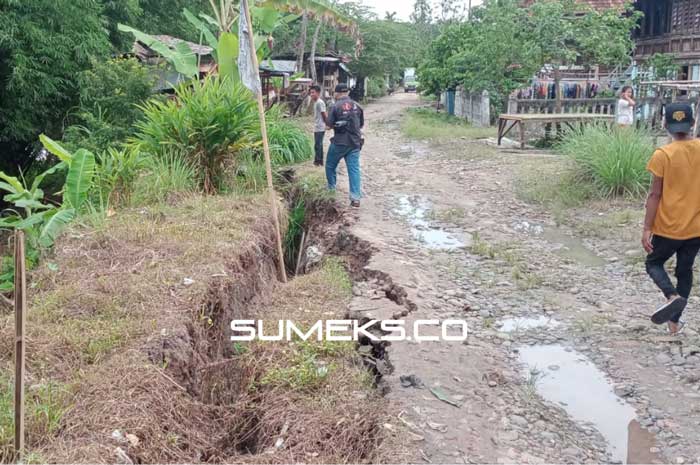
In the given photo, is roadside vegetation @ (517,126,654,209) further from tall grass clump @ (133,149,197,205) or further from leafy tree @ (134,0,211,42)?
leafy tree @ (134,0,211,42)

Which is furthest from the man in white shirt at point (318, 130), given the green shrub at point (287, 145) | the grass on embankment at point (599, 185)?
the grass on embankment at point (599, 185)

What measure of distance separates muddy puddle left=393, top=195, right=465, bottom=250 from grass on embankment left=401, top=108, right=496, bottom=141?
7.98 metres

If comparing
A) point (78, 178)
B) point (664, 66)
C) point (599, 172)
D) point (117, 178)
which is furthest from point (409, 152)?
point (78, 178)

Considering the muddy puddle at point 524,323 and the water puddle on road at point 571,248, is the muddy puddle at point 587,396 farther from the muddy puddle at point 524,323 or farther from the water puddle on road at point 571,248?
the water puddle on road at point 571,248

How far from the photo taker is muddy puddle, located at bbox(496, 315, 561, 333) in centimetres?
559

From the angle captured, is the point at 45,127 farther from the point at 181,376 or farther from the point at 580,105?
the point at 580,105

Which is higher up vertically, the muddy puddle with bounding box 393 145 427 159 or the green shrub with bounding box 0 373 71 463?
the muddy puddle with bounding box 393 145 427 159

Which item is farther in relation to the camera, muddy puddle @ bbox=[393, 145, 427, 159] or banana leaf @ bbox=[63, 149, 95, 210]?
muddy puddle @ bbox=[393, 145, 427, 159]

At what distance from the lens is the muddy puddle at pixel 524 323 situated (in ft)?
18.3

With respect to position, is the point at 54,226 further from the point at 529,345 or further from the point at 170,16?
the point at 170,16

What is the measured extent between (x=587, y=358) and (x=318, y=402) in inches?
84.4

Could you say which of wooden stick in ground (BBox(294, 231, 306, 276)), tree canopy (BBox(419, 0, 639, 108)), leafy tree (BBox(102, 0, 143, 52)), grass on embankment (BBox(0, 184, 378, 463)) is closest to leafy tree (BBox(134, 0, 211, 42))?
leafy tree (BBox(102, 0, 143, 52))

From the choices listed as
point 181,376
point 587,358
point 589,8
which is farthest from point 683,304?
point 589,8

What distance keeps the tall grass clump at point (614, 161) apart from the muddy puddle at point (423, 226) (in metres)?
2.46
